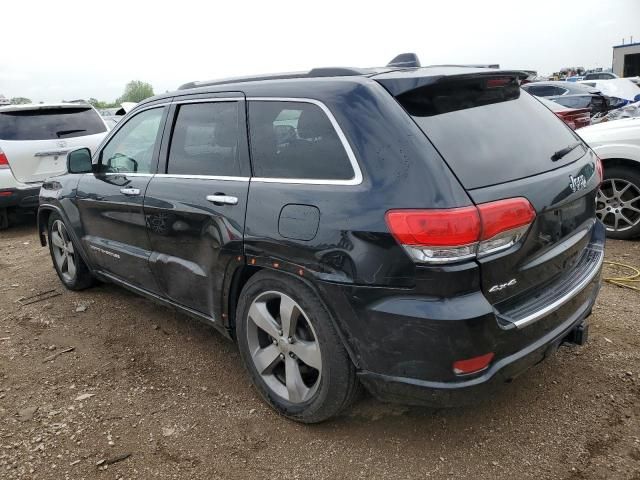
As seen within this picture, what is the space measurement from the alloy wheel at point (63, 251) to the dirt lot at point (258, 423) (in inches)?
42.9

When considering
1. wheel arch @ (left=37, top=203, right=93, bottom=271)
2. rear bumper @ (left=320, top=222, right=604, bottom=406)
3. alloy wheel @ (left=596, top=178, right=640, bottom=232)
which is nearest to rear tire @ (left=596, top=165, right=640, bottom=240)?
alloy wheel @ (left=596, top=178, right=640, bottom=232)

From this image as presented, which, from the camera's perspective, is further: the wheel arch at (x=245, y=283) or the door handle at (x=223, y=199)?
the door handle at (x=223, y=199)

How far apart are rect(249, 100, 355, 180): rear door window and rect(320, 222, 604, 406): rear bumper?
59 centimetres

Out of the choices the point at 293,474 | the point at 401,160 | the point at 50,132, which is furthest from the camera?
the point at 50,132

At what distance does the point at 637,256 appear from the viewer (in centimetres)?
505

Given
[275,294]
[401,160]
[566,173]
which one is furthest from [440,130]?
[275,294]

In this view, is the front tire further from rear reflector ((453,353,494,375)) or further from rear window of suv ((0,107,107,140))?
rear window of suv ((0,107,107,140))

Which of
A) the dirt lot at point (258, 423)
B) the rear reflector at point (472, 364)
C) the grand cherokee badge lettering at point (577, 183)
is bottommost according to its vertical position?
the dirt lot at point (258, 423)

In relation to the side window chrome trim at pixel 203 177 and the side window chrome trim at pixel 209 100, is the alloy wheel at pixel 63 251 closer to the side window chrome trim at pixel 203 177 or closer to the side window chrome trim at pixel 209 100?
the side window chrome trim at pixel 203 177

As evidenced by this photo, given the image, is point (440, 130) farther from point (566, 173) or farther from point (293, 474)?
point (293, 474)

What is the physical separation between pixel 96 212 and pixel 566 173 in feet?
10.7

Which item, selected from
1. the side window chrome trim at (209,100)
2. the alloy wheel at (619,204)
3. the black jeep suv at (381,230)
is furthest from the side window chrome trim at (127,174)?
the alloy wheel at (619,204)

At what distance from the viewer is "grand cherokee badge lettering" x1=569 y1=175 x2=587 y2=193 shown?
2604 millimetres

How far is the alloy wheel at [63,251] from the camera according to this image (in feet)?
15.8
